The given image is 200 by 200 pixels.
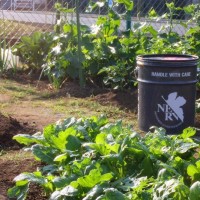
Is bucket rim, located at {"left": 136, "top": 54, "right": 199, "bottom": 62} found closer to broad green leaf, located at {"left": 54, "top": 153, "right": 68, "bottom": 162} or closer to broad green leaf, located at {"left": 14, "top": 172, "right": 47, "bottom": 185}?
broad green leaf, located at {"left": 54, "top": 153, "right": 68, "bottom": 162}

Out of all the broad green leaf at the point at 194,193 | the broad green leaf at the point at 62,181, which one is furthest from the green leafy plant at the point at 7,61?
the broad green leaf at the point at 194,193

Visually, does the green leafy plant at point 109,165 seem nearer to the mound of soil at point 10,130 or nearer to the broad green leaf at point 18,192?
the broad green leaf at point 18,192

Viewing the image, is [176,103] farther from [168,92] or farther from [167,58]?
[167,58]

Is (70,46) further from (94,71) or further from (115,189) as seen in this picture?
(115,189)

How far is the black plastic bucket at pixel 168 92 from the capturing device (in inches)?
238

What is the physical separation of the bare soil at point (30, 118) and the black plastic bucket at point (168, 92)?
491 mm

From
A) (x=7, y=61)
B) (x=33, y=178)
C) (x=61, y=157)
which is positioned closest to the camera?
(x=33, y=178)

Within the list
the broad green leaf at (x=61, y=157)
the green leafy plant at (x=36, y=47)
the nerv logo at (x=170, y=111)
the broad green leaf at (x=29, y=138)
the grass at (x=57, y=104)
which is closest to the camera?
the broad green leaf at (x=61, y=157)

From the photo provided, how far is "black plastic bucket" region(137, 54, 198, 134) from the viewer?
238 inches

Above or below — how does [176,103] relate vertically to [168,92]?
below

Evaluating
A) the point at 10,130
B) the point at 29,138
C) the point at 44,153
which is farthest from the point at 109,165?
the point at 10,130

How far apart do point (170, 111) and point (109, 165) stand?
2288 mm

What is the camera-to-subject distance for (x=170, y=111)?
20.2 ft

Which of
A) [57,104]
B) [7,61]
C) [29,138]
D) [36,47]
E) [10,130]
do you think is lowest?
[57,104]
